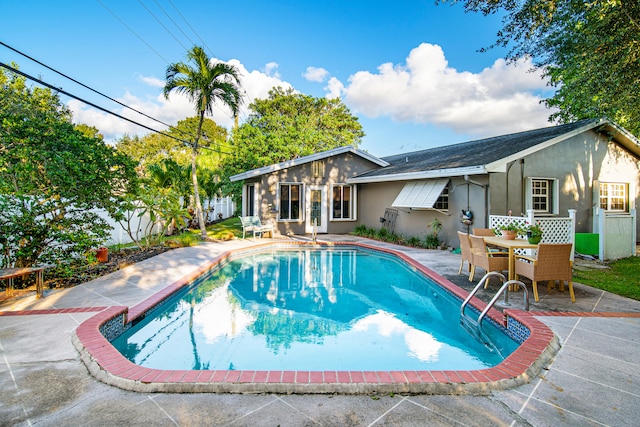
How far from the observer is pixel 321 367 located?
4.70m

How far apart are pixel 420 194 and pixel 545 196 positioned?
14.9ft

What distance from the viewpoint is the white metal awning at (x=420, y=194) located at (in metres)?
13.4

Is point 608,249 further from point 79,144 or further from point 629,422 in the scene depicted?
point 79,144

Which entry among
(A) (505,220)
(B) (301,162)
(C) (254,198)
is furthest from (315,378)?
(C) (254,198)

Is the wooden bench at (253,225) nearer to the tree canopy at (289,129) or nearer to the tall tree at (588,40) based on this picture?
the tree canopy at (289,129)

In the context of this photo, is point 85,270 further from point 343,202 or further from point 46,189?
point 343,202

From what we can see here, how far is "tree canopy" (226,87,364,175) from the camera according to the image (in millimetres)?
25969

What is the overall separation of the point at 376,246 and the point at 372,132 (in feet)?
86.1

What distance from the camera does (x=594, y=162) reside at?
13.4 meters

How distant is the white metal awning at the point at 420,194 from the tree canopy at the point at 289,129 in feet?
44.3

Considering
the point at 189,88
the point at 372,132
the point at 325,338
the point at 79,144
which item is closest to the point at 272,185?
the point at 189,88

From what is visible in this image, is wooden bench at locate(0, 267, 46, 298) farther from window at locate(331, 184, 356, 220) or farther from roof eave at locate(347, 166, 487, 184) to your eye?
window at locate(331, 184, 356, 220)

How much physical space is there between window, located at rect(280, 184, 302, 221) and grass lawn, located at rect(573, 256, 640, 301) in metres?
12.3

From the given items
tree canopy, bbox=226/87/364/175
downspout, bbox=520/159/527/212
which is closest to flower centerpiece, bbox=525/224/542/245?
downspout, bbox=520/159/527/212
